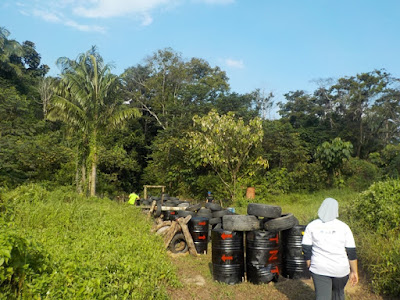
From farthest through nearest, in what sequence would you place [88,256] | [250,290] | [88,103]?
[88,103]
[250,290]
[88,256]

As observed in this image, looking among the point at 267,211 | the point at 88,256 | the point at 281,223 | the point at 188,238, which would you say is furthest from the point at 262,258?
the point at 88,256

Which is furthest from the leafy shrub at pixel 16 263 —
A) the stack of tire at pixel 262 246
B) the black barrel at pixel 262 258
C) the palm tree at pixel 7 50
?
the palm tree at pixel 7 50

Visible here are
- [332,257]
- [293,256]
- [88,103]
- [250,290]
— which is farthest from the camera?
[88,103]

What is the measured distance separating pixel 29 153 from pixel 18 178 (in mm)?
1761

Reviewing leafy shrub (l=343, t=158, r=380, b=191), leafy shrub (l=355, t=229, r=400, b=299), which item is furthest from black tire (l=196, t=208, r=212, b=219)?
leafy shrub (l=343, t=158, r=380, b=191)

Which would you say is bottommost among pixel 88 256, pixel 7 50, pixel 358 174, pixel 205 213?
pixel 205 213

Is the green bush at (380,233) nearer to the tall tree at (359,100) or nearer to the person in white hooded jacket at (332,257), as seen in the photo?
the person in white hooded jacket at (332,257)

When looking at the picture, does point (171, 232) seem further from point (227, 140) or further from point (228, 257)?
point (227, 140)

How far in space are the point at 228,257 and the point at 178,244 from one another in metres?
2.94

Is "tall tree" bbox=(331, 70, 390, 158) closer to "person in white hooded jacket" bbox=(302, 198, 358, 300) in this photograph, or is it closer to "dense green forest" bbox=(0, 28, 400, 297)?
"dense green forest" bbox=(0, 28, 400, 297)

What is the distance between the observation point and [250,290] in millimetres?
6285

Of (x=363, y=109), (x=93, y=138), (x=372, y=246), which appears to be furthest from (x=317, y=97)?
(x=372, y=246)

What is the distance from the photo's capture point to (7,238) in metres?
3.43

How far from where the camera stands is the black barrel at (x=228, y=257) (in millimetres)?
6582
